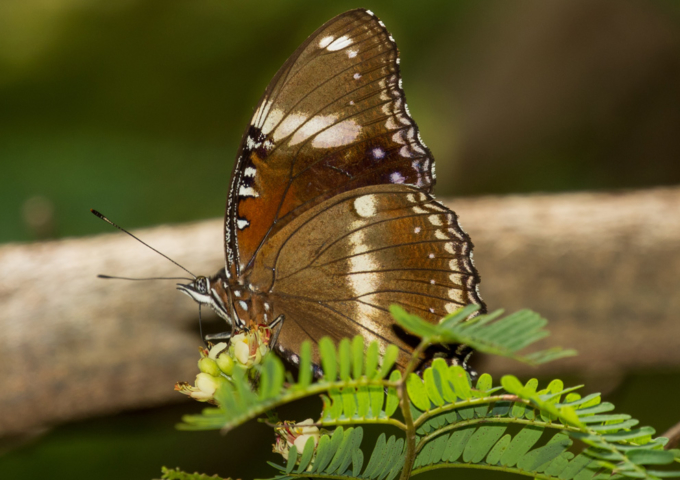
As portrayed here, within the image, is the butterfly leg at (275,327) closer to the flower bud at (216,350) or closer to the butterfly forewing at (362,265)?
the butterfly forewing at (362,265)

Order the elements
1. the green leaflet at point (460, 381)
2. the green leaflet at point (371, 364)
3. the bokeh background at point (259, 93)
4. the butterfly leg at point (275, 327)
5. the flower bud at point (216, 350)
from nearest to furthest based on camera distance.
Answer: the green leaflet at point (371, 364) → the green leaflet at point (460, 381) → the flower bud at point (216, 350) → the butterfly leg at point (275, 327) → the bokeh background at point (259, 93)

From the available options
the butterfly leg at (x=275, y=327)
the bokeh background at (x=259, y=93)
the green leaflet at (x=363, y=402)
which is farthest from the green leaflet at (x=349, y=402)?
the bokeh background at (x=259, y=93)

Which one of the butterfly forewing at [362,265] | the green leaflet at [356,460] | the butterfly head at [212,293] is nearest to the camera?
the green leaflet at [356,460]

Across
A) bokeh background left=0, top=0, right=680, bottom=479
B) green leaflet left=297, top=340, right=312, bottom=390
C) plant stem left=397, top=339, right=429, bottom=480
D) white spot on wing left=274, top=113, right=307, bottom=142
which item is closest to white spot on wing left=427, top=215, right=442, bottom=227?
white spot on wing left=274, top=113, right=307, bottom=142

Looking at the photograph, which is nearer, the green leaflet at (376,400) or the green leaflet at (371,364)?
the green leaflet at (371,364)

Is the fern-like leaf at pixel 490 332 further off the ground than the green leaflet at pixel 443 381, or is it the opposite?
the fern-like leaf at pixel 490 332

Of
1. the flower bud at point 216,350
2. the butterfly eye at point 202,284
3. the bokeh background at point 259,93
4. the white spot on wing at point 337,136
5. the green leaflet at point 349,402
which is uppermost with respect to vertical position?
the bokeh background at point 259,93

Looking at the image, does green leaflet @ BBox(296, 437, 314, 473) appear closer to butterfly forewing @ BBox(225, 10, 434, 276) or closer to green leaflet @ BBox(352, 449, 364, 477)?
green leaflet @ BBox(352, 449, 364, 477)
